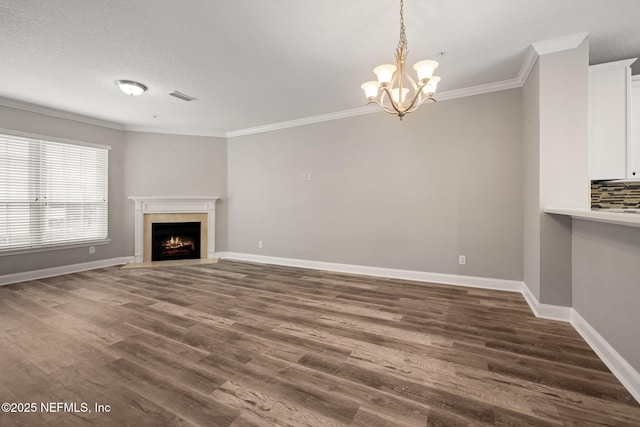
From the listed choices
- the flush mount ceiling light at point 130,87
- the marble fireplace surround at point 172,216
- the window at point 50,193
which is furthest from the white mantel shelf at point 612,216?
the window at point 50,193

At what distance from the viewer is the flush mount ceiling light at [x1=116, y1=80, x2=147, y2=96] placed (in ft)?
10.8

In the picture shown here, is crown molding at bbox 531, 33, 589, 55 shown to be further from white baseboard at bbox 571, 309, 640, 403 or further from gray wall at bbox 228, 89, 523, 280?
white baseboard at bbox 571, 309, 640, 403

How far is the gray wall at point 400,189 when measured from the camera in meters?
3.41

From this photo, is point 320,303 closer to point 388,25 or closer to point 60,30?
point 388,25

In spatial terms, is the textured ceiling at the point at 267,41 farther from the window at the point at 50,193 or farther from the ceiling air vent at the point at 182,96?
the window at the point at 50,193

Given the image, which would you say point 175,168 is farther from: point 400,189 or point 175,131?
point 400,189

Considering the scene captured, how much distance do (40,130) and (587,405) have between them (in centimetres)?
711

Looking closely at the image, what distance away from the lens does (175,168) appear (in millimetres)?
5500

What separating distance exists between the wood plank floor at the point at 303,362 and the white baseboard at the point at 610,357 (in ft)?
0.20

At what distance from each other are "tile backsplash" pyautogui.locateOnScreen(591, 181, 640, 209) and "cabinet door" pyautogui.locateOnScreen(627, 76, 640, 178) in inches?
22.0

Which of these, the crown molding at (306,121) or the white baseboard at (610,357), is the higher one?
the crown molding at (306,121)

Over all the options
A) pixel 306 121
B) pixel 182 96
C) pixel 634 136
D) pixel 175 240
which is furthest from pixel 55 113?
pixel 634 136

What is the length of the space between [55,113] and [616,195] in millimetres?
8173

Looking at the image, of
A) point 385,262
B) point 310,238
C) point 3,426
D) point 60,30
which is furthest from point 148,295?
point 385,262
